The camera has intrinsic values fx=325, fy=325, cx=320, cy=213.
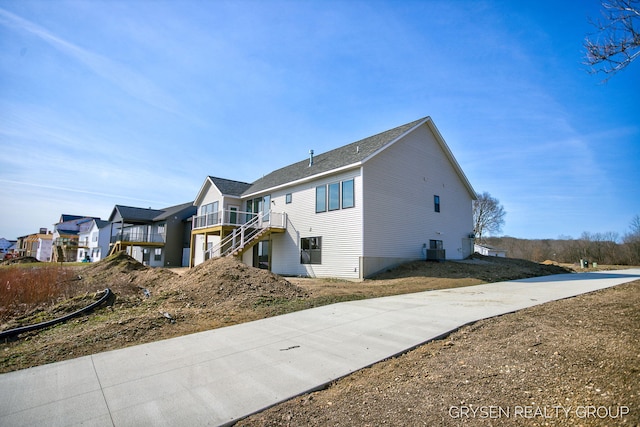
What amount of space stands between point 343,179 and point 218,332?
40.0ft

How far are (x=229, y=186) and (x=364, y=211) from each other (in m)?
14.4

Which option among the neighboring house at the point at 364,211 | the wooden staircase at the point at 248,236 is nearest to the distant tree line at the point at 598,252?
the neighboring house at the point at 364,211

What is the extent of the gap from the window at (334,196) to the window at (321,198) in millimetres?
381

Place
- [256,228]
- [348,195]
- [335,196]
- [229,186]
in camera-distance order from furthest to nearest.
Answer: [229,186], [256,228], [335,196], [348,195]

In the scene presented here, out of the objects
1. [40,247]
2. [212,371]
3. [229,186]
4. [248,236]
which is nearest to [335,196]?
[248,236]

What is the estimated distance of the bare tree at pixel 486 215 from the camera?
46688mm

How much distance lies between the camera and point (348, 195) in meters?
16.9

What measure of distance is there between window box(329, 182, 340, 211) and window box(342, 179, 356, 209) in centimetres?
38

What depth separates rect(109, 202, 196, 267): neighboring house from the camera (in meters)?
34.4

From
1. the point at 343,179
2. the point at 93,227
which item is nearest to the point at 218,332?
the point at 343,179

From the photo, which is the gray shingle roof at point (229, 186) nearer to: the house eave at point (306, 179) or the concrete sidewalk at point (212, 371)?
the house eave at point (306, 179)

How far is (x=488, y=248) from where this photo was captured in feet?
141

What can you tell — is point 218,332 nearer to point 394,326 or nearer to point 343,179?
point 394,326

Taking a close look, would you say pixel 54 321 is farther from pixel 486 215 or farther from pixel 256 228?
pixel 486 215
